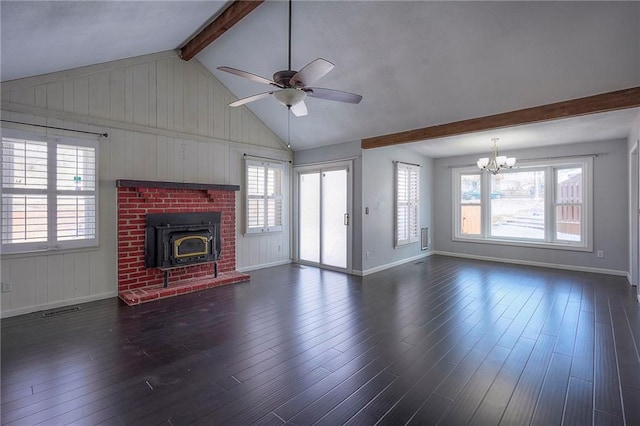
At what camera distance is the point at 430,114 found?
15.3 feet

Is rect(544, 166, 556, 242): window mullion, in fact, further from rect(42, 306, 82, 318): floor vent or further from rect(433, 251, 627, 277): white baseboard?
rect(42, 306, 82, 318): floor vent

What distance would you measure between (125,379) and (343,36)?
406cm

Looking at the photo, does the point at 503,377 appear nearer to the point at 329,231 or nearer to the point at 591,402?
the point at 591,402

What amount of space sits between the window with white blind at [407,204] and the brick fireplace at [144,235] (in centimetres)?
339

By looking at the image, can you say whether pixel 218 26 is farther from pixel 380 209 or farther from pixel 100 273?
pixel 380 209

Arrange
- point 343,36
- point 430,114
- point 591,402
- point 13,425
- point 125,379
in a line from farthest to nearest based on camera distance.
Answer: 1. point 430,114
2. point 343,36
3. point 125,379
4. point 591,402
5. point 13,425

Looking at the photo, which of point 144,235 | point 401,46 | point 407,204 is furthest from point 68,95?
point 407,204

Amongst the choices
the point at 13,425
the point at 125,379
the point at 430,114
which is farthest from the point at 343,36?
the point at 13,425

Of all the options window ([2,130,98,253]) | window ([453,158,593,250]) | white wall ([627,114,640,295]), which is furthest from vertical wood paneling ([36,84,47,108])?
white wall ([627,114,640,295])

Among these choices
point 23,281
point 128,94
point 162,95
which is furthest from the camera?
point 162,95

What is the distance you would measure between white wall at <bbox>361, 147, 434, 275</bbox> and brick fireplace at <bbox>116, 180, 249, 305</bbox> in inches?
93.2

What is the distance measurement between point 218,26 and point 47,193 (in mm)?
2994

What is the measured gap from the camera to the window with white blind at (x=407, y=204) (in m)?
6.75

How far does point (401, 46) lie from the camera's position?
144 inches
